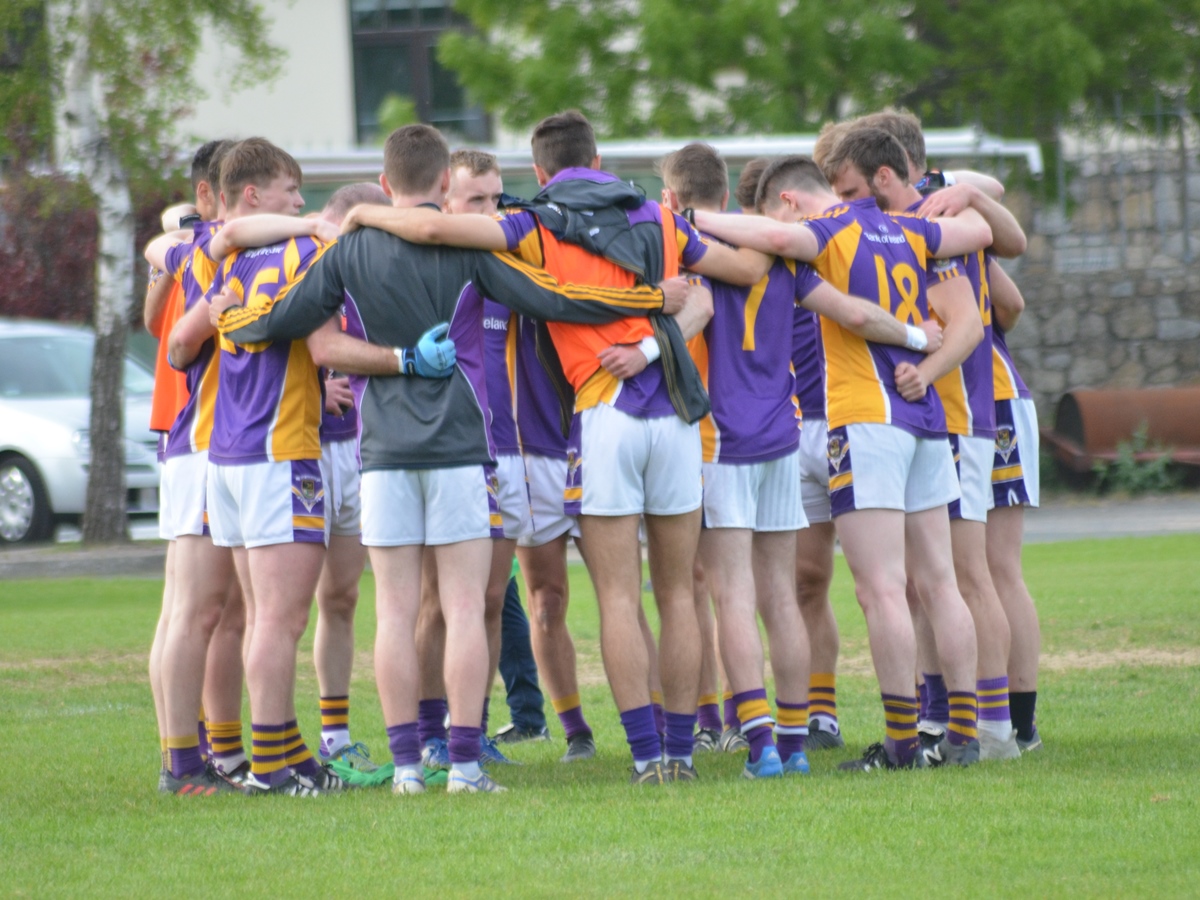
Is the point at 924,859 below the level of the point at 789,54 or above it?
below

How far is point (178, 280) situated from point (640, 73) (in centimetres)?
1793

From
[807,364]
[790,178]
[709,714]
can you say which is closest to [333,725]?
[709,714]

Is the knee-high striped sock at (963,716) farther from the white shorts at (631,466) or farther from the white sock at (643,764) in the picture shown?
the white shorts at (631,466)

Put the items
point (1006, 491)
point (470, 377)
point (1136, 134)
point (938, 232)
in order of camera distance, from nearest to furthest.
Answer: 1. point (470, 377)
2. point (938, 232)
3. point (1006, 491)
4. point (1136, 134)

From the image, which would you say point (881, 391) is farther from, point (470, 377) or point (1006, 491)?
point (470, 377)

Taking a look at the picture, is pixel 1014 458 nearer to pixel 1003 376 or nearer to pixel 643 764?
pixel 1003 376

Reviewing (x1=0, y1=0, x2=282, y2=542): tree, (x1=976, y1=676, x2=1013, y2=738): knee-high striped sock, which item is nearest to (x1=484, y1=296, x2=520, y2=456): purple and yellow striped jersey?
(x1=976, y1=676, x2=1013, y2=738): knee-high striped sock

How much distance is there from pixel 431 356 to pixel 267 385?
718 millimetres

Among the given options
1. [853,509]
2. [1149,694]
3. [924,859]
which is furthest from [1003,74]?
[924,859]

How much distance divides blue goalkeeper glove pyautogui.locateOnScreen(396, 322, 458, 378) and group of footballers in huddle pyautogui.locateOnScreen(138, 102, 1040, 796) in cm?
1

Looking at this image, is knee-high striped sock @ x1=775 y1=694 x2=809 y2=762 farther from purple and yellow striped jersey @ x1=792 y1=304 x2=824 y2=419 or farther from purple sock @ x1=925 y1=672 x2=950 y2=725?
purple and yellow striped jersey @ x1=792 y1=304 x2=824 y2=419

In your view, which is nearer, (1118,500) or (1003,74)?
(1118,500)

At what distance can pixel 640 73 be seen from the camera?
942 inches

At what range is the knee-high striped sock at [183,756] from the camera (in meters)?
6.48
